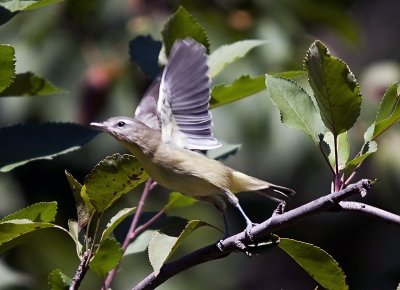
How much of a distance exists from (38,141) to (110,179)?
30 cm

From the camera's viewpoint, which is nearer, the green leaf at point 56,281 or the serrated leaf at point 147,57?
the green leaf at point 56,281

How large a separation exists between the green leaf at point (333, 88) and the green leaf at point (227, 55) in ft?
1.69

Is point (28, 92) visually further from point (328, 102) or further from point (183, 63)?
point (328, 102)

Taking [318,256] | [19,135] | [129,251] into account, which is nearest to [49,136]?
[19,135]

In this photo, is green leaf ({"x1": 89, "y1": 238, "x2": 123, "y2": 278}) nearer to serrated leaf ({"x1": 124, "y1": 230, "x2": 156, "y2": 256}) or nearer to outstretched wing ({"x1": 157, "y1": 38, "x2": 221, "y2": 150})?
serrated leaf ({"x1": 124, "y1": 230, "x2": 156, "y2": 256})

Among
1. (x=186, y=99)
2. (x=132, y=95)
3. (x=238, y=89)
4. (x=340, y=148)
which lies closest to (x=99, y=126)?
(x=186, y=99)

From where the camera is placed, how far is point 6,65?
1.59 m

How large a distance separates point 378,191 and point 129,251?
2.67 metres

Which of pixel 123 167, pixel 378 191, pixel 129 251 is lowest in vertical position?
pixel 378 191

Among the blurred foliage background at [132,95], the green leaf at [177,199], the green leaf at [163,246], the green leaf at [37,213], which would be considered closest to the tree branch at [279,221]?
the green leaf at [163,246]

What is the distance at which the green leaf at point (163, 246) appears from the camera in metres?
1.43

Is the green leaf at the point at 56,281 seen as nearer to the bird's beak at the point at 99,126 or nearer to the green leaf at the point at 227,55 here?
the bird's beak at the point at 99,126

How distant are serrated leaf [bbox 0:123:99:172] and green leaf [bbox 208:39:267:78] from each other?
31cm

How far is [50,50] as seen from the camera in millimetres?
3771
